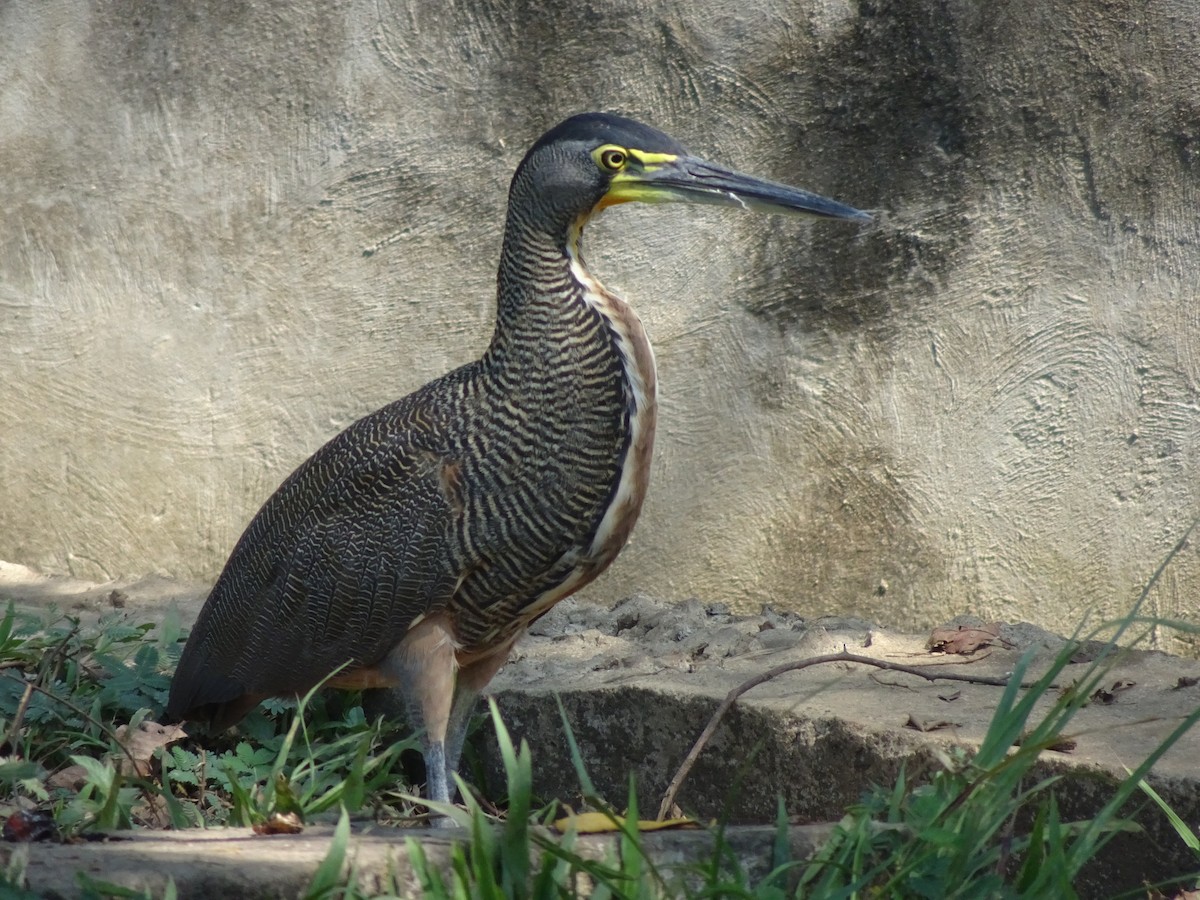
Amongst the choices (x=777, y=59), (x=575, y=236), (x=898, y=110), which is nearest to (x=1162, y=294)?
(x=898, y=110)

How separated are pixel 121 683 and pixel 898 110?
12.1 feet

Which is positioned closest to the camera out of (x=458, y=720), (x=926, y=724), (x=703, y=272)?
(x=926, y=724)

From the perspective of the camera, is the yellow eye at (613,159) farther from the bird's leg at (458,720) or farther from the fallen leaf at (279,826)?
the fallen leaf at (279,826)

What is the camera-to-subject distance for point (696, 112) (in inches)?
223

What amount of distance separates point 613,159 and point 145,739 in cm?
231

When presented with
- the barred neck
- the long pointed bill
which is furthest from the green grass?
the long pointed bill

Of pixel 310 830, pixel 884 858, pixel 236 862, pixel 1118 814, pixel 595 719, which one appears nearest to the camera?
pixel 236 862

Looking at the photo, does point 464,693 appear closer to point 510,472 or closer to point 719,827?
point 510,472

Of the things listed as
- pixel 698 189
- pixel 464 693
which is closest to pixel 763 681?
pixel 464 693

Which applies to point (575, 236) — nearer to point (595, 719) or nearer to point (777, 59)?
point (595, 719)

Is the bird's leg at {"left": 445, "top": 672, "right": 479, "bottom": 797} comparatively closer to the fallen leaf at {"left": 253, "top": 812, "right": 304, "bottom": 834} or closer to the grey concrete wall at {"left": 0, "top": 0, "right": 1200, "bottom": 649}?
the fallen leaf at {"left": 253, "top": 812, "right": 304, "bottom": 834}

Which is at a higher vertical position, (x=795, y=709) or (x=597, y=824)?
(x=597, y=824)

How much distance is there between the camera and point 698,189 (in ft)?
12.8

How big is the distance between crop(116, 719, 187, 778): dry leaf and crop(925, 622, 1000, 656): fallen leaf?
256cm
